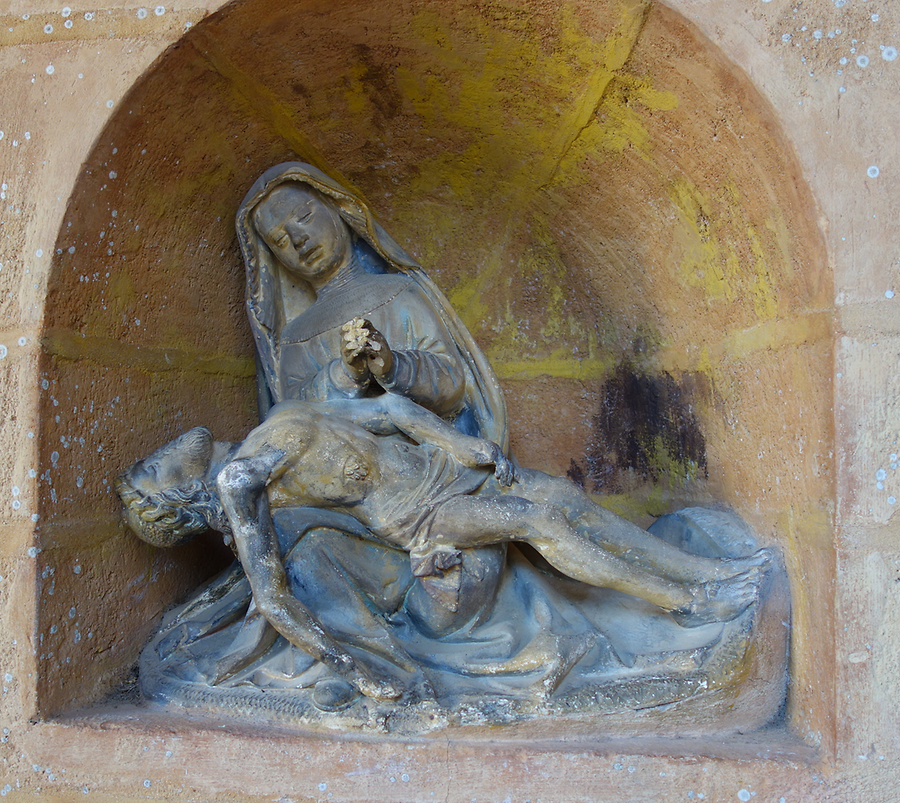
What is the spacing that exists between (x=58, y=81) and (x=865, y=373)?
208 centimetres

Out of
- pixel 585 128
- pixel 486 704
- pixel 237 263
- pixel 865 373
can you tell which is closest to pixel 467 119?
pixel 585 128

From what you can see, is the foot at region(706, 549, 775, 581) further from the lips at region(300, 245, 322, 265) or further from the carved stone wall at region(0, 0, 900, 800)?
the lips at region(300, 245, 322, 265)

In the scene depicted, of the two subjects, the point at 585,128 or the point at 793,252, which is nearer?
the point at 793,252

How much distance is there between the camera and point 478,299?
9.95 feet

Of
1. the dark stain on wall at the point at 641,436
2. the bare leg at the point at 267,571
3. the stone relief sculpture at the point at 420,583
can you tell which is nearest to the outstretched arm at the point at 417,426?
the stone relief sculpture at the point at 420,583

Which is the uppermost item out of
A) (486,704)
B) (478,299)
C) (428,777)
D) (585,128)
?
(585,128)

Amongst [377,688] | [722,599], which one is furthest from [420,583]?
[722,599]

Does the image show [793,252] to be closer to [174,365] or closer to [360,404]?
[360,404]

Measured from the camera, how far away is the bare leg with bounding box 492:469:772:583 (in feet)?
7.02

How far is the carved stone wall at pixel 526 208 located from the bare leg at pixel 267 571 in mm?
176

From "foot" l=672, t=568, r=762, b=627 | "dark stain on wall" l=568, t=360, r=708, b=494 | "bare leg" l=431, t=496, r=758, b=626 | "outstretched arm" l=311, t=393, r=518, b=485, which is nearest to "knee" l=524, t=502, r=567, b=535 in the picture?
"bare leg" l=431, t=496, r=758, b=626

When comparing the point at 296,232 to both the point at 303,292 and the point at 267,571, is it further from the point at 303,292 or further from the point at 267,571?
the point at 267,571

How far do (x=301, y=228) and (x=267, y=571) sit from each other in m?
1.09

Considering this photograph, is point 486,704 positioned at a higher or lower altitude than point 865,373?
lower
